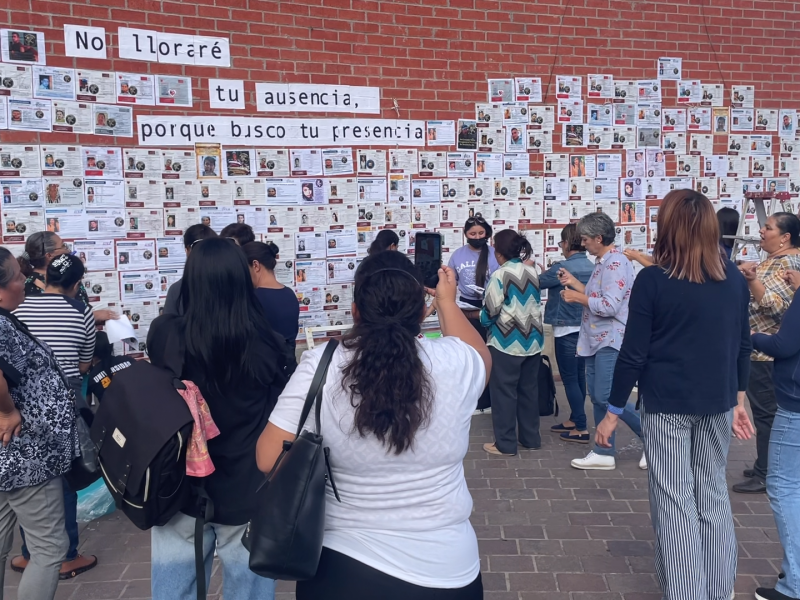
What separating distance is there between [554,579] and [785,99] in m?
7.32

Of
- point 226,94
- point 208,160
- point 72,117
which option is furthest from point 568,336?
point 72,117

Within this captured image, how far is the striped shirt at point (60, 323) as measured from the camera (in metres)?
4.31

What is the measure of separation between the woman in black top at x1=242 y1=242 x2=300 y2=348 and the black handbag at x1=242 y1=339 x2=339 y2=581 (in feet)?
8.97

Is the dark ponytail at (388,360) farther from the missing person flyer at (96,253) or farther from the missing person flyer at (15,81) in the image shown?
the missing person flyer at (15,81)

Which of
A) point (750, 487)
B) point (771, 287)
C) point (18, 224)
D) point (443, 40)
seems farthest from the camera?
point (443, 40)

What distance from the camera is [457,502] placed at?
99.0 inches

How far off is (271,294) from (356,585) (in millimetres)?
2961

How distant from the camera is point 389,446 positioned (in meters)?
2.36

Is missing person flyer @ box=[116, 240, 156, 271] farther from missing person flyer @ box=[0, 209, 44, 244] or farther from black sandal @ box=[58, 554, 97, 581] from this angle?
black sandal @ box=[58, 554, 97, 581]

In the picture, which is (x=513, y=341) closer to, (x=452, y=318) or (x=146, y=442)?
(x=452, y=318)

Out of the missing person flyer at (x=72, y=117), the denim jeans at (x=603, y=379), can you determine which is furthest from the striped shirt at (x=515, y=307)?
the missing person flyer at (x=72, y=117)

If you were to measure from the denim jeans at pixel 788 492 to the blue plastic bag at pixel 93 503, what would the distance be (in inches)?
165

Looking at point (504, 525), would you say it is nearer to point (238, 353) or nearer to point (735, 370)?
point (735, 370)

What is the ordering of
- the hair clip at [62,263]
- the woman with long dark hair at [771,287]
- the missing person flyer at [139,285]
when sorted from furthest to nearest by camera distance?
the missing person flyer at [139,285]
the woman with long dark hair at [771,287]
the hair clip at [62,263]
